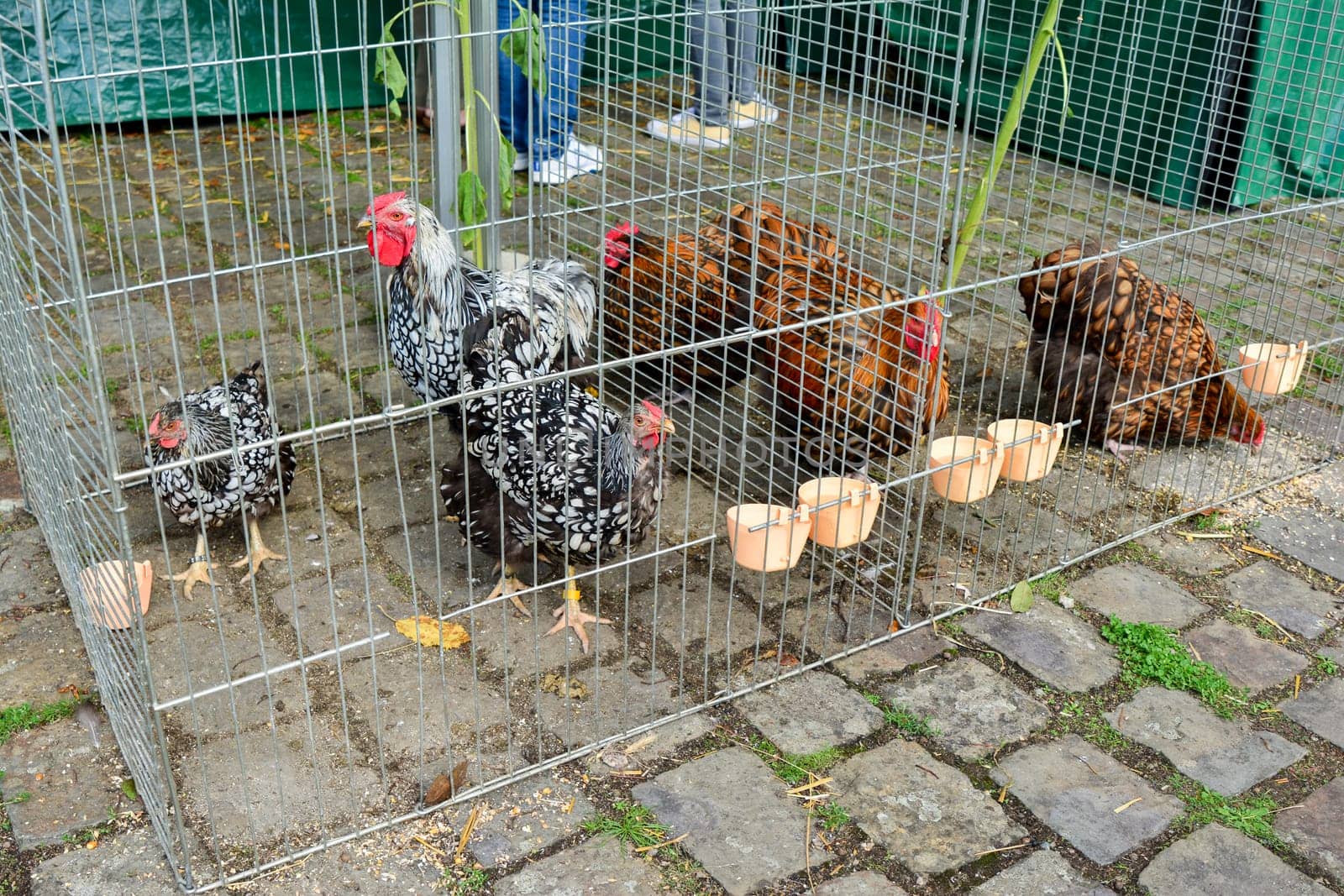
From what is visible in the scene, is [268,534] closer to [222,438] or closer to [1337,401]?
[222,438]

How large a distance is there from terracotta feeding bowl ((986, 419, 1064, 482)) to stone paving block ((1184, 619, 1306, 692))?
1.90ft

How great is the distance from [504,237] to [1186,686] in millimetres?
3106

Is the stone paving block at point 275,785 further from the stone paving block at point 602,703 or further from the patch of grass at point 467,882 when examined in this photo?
the stone paving block at point 602,703

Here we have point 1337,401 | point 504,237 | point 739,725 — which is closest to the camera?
point 739,725

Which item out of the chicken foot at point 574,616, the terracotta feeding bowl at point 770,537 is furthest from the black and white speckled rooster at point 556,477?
the terracotta feeding bowl at point 770,537

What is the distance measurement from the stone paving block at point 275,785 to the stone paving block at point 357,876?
0.25 feet

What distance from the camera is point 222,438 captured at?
3.18m

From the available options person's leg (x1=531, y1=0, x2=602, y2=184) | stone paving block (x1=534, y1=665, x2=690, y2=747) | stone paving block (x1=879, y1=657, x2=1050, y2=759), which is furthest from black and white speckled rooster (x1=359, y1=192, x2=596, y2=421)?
stone paving block (x1=879, y1=657, x2=1050, y2=759)

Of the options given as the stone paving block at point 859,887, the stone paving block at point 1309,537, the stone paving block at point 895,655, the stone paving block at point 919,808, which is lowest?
the stone paving block at point 859,887

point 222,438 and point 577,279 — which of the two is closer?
point 222,438

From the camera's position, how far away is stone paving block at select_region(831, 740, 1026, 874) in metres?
2.46

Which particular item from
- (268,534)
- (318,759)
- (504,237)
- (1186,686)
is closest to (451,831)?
(318,759)

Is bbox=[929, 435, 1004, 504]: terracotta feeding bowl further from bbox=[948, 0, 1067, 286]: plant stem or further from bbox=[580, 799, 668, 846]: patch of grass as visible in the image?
bbox=[580, 799, 668, 846]: patch of grass

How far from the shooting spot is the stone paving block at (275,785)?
2.42m
